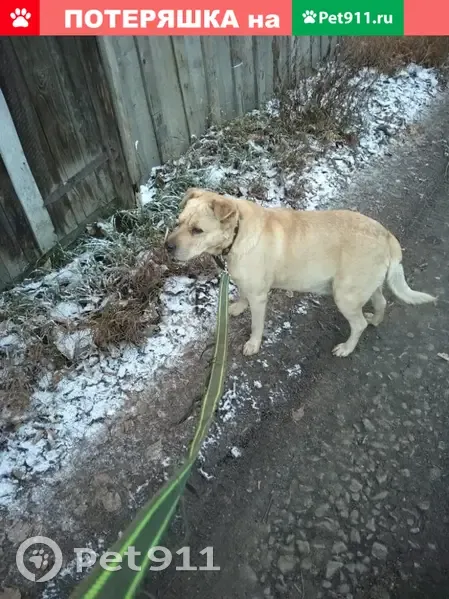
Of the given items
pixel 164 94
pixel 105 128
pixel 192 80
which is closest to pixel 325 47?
pixel 192 80

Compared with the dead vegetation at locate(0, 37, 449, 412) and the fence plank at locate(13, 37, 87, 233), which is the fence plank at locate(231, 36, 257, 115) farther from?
the fence plank at locate(13, 37, 87, 233)

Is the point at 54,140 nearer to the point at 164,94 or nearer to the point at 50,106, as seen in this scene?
the point at 50,106

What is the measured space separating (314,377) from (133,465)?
1481 mm

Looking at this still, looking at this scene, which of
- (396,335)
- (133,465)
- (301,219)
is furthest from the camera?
(396,335)

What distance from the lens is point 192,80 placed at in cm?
512

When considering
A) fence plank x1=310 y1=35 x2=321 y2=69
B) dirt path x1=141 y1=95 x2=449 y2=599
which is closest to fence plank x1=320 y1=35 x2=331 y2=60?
fence plank x1=310 y1=35 x2=321 y2=69

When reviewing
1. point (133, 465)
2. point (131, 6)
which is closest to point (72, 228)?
point (131, 6)

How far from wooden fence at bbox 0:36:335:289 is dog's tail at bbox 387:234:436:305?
8.72ft

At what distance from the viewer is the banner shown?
3.69 m

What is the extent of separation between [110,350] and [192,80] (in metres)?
3.25

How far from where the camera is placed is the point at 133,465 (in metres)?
3.04

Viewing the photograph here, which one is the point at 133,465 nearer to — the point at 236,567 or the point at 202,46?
the point at 236,567

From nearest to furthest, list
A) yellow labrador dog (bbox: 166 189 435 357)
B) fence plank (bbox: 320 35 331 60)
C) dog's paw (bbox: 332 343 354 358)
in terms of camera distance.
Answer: yellow labrador dog (bbox: 166 189 435 357)
dog's paw (bbox: 332 343 354 358)
fence plank (bbox: 320 35 331 60)

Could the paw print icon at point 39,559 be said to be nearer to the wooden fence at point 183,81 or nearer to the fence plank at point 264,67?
the wooden fence at point 183,81
